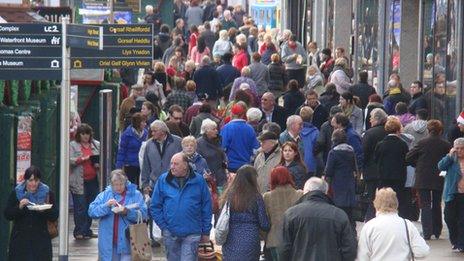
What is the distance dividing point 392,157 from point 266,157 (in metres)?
2.58

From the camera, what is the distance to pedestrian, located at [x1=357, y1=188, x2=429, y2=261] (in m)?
15.7

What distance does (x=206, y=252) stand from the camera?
1845cm

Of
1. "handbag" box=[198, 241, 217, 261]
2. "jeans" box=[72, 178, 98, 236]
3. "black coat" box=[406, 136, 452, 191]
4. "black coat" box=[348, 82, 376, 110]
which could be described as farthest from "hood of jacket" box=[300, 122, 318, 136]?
"black coat" box=[348, 82, 376, 110]

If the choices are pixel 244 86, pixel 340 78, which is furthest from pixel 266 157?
pixel 340 78

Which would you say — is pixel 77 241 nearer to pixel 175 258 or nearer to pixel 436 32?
pixel 175 258

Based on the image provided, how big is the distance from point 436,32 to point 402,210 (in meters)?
8.87

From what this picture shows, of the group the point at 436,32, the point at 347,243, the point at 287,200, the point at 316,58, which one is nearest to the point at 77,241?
the point at 287,200

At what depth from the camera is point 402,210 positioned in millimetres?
23078

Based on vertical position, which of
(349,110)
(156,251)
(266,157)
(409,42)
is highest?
(409,42)

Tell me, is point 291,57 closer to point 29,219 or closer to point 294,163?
point 294,163

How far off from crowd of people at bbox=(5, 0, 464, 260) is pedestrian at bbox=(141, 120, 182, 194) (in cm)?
1

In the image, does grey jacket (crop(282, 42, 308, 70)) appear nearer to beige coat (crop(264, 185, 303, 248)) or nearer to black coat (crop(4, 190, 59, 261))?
black coat (crop(4, 190, 59, 261))

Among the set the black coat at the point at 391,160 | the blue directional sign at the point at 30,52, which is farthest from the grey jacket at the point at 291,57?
the blue directional sign at the point at 30,52

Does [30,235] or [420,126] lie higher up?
[420,126]
